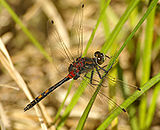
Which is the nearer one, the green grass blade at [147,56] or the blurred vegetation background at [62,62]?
the green grass blade at [147,56]

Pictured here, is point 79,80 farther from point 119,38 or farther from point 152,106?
point 152,106

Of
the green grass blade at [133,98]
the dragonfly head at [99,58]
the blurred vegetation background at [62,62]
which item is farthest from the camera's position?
the blurred vegetation background at [62,62]

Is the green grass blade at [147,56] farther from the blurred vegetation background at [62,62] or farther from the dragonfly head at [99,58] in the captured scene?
the dragonfly head at [99,58]

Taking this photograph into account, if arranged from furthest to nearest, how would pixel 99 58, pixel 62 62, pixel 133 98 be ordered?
1. pixel 62 62
2. pixel 99 58
3. pixel 133 98

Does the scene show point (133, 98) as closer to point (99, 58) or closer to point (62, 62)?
point (99, 58)

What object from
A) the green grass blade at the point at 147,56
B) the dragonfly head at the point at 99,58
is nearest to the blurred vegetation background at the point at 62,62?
the green grass blade at the point at 147,56

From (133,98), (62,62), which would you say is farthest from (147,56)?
(62,62)

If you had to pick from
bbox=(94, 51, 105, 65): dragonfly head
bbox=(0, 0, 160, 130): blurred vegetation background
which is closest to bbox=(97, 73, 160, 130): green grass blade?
bbox=(0, 0, 160, 130): blurred vegetation background

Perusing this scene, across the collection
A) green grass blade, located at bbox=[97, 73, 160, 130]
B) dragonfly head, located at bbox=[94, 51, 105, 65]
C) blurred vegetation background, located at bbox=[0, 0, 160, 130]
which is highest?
blurred vegetation background, located at bbox=[0, 0, 160, 130]

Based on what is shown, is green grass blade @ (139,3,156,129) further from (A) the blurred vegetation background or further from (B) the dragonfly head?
(B) the dragonfly head
